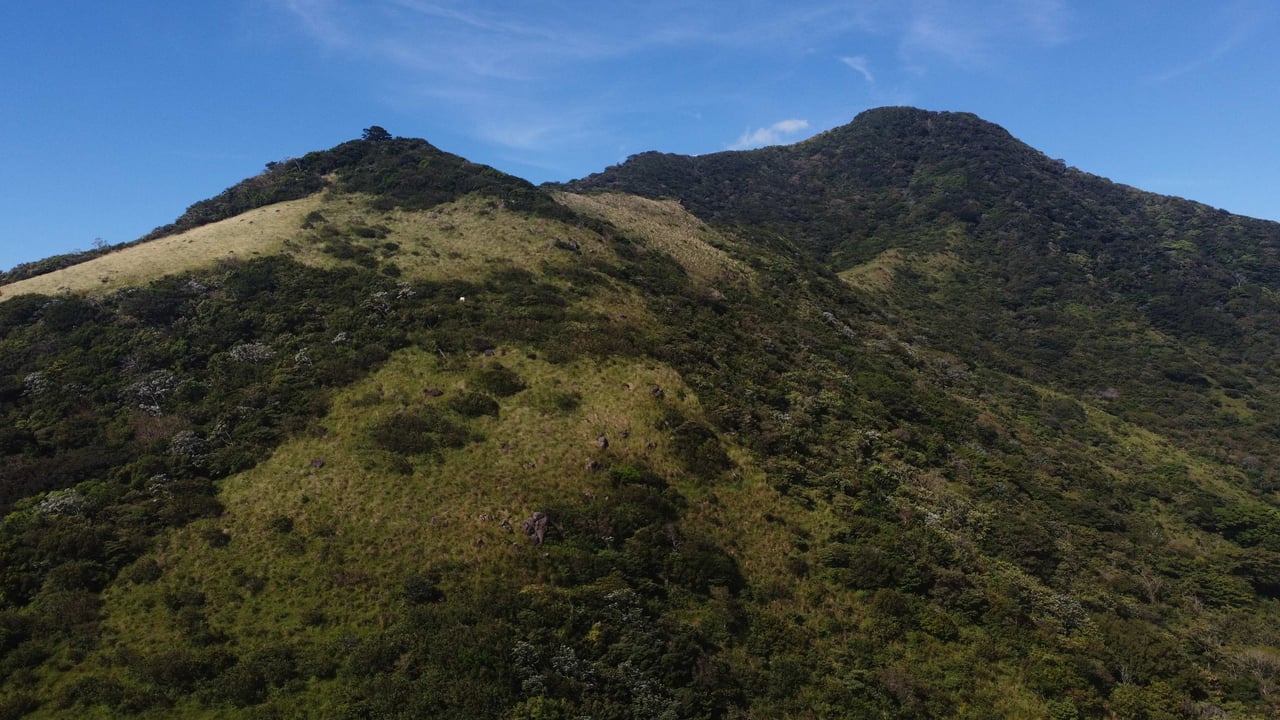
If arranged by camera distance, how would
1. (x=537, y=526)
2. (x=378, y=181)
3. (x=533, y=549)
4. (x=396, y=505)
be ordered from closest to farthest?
(x=533, y=549) → (x=537, y=526) → (x=396, y=505) → (x=378, y=181)

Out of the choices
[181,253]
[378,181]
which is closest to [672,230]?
[378,181]

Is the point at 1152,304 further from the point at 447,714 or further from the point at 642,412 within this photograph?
the point at 447,714

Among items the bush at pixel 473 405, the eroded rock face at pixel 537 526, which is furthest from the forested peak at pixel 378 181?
the eroded rock face at pixel 537 526

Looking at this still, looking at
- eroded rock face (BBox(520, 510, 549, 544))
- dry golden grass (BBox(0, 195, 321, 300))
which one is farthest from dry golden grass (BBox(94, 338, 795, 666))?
dry golden grass (BBox(0, 195, 321, 300))

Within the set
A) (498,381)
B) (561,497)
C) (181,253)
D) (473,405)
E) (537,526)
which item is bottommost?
(537,526)

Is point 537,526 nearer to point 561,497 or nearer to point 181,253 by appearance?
point 561,497

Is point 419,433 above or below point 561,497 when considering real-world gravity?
above

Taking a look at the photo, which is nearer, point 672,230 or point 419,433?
point 419,433
